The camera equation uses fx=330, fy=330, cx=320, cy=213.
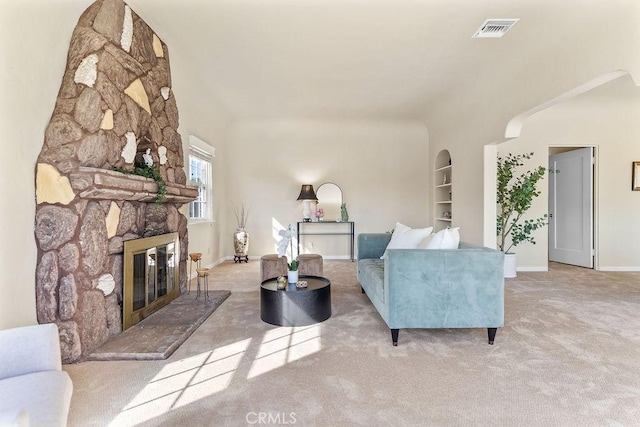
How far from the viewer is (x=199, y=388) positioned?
188 cm

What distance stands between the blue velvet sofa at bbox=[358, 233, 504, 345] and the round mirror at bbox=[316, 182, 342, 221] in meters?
4.31

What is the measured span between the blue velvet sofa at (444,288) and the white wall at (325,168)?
171 inches

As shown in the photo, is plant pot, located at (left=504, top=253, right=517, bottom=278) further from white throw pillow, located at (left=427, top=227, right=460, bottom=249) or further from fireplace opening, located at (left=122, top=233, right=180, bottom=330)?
fireplace opening, located at (left=122, top=233, right=180, bottom=330)

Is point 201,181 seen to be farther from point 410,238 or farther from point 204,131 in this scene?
point 410,238

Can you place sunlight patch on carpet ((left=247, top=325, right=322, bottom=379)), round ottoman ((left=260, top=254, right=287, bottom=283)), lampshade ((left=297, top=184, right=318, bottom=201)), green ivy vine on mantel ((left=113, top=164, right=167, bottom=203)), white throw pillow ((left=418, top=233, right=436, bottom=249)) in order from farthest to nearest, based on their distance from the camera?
lampshade ((left=297, top=184, right=318, bottom=201)) → round ottoman ((left=260, top=254, right=287, bottom=283)) → white throw pillow ((left=418, top=233, right=436, bottom=249)) → green ivy vine on mantel ((left=113, top=164, right=167, bottom=203)) → sunlight patch on carpet ((left=247, top=325, right=322, bottom=379))

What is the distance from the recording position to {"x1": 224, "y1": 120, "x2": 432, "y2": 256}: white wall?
22.0 ft

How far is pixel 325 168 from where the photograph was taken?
675cm

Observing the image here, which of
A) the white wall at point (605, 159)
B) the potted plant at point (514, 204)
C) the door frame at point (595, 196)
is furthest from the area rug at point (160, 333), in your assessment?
the door frame at point (595, 196)

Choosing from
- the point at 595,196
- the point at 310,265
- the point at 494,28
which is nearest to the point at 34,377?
the point at 310,265

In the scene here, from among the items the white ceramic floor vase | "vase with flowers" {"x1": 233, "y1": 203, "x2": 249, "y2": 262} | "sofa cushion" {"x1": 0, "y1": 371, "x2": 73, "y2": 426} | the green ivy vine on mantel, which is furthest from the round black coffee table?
"vase with flowers" {"x1": 233, "y1": 203, "x2": 249, "y2": 262}

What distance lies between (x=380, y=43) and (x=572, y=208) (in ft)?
15.4

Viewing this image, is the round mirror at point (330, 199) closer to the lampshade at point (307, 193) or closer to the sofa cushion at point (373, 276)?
the lampshade at point (307, 193)

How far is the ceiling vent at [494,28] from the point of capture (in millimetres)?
2975

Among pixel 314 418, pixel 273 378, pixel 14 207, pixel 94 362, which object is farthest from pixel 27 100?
pixel 314 418
